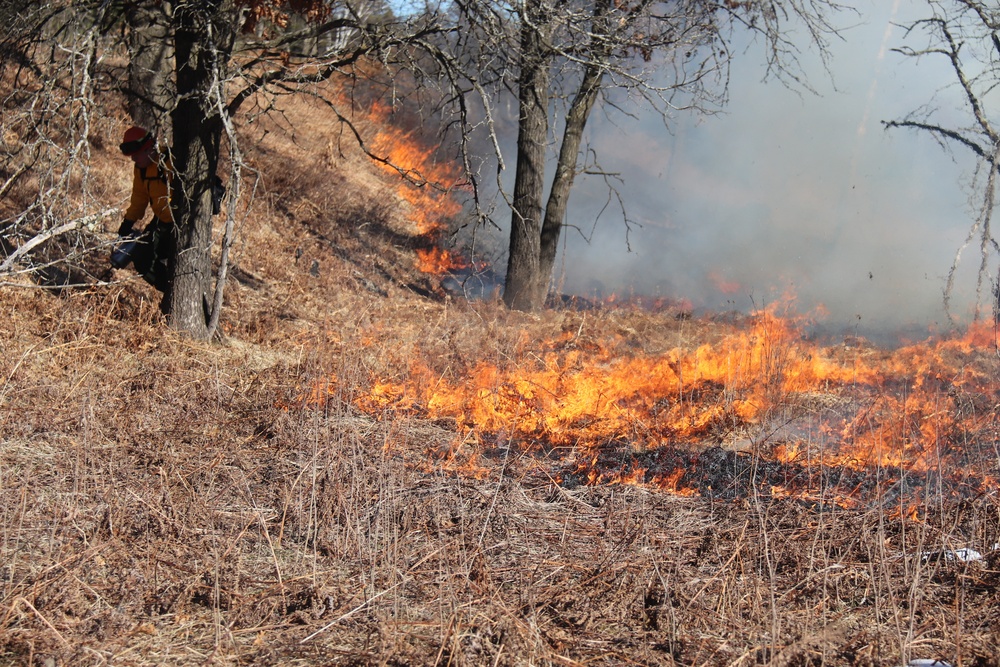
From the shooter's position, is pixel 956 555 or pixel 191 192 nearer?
pixel 956 555

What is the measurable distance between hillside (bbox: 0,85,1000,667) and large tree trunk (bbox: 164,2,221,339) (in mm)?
347

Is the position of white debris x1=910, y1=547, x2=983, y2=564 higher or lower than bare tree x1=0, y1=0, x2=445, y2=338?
lower

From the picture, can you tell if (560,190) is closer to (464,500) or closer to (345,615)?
(464,500)

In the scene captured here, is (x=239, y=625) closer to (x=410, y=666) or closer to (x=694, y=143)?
(x=410, y=666)

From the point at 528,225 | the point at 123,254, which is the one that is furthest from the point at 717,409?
the point at 123,254

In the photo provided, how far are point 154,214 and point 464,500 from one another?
528 centimetres

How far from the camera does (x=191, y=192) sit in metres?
8.35

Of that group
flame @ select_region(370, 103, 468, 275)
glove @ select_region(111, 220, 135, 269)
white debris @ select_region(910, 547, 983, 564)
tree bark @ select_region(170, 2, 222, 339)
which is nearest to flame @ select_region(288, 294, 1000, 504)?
white debris @ select_region(910, 547, 983, 564)

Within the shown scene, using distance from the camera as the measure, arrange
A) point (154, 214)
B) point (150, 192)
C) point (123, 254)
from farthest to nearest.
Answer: point (123, 254)
point (154, 214)
point (150, 192)

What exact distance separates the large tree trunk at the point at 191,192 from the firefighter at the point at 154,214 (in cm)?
13

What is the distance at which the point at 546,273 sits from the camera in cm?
1251

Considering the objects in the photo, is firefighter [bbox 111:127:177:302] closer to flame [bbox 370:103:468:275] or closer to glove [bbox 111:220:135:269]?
glove [bbox 111:220:135:269]

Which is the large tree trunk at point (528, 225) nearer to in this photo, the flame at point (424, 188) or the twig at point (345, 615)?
the flame at point (424, 188)

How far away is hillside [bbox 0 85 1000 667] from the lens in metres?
3.77
